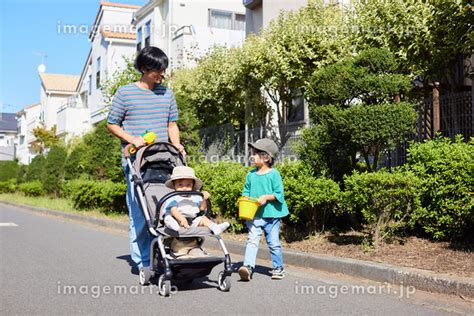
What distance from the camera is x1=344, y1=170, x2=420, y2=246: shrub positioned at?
22.6 feet

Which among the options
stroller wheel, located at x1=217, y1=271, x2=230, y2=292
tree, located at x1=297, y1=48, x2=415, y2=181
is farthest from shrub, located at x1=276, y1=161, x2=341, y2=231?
stroller wheel, located at x1=217, y1=271, x2=230, y2=292

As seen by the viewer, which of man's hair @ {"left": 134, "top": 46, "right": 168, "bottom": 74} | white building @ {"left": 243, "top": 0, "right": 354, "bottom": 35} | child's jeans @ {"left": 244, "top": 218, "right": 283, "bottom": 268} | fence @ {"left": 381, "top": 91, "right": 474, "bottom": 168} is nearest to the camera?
man's hair @ {"left": 134, "top": 46, "right": 168, "bottom": 74}

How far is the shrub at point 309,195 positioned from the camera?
789cm

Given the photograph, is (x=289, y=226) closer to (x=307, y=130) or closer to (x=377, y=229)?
(x=307, y=130)

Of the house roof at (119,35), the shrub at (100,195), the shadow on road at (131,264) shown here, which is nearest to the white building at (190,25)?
the house roof at (119,35)

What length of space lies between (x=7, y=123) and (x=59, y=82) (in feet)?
133

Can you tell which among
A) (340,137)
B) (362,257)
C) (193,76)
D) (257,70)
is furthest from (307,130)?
(193,76)

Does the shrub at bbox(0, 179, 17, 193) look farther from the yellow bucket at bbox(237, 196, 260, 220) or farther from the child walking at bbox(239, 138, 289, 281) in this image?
the yellow bucket at bbox(237, 196, 260, 220)

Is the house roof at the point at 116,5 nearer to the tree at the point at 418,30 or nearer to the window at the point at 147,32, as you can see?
the window at the point at 147,32

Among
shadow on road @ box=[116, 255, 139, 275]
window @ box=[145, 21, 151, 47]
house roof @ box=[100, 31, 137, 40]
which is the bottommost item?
shadow on road @ box=[116, 255, 139, 275]

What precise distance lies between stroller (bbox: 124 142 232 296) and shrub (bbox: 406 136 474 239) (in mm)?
3075

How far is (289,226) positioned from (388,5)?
198 inches

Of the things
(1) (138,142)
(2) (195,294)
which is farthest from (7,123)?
(2) (195,294)

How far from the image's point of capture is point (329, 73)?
27.3 feet
